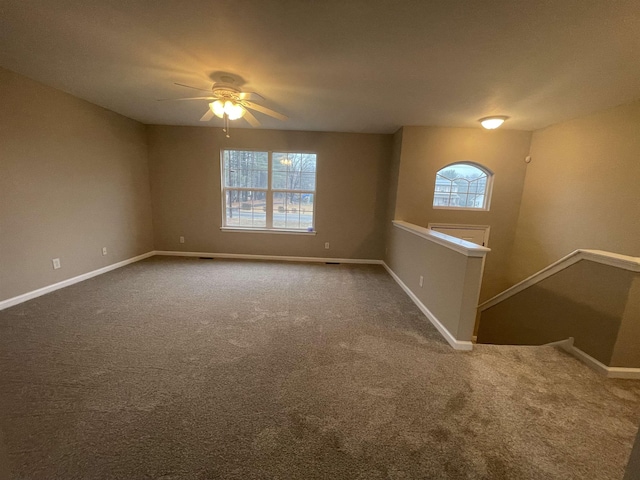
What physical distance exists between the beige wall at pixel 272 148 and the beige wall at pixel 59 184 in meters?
0.50

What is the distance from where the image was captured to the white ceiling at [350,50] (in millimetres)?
1549

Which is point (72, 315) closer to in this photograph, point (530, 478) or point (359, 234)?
point (530, 478)

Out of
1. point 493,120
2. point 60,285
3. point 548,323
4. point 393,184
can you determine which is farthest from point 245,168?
point 548,323

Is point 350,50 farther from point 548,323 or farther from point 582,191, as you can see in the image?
point 582,191

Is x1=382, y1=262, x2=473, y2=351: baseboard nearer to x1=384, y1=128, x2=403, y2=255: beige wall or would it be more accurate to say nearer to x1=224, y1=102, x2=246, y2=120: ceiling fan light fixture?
Answer: x1=384, y1=128, x2=403, y2=255: beige wall

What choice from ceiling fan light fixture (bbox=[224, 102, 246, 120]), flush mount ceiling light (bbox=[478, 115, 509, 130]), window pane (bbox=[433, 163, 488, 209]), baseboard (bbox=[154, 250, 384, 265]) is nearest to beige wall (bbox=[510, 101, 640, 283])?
window pane (bbox=[433, 163, 488, 209])

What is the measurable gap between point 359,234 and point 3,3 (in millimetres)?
4462

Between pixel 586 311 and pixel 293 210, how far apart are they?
4.07 meters

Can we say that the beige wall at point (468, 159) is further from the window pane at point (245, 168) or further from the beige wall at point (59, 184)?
the beige wall at point (59, 184)

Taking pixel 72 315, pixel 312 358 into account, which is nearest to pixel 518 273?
pixel 312 358

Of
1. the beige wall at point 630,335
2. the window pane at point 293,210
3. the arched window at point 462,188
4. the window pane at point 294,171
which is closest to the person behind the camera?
the beige wall at point 630,335

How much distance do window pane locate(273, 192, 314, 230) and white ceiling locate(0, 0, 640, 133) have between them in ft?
6.22

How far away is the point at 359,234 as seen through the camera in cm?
482

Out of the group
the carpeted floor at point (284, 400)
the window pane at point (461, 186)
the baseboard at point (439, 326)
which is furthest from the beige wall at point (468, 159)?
the carpeted floor at point (284, 400)
